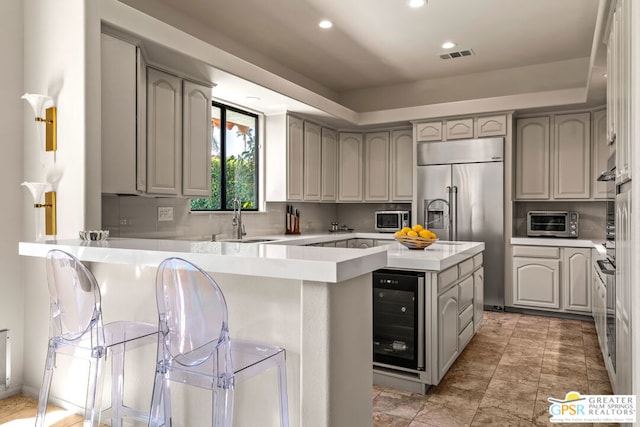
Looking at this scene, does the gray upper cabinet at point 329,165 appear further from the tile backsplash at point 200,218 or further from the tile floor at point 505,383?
the tile floor at point 505,383

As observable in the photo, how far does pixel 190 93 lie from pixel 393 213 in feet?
10.8

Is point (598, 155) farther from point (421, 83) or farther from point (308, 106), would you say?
point (308, 106)

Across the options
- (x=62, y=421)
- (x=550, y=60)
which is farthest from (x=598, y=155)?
(x=62, y=421)

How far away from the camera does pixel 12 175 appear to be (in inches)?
107

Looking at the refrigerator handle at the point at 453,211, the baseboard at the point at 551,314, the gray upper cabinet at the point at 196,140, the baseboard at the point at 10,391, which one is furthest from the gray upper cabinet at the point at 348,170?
the baseboard at the point at 10,391

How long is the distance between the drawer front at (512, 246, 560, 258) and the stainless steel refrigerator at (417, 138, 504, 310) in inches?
6.9

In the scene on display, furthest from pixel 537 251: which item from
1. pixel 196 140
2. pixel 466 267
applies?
pixel 196 140

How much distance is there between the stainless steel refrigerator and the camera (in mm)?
5043

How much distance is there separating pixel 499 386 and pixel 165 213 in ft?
9.70

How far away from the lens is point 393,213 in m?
5.82

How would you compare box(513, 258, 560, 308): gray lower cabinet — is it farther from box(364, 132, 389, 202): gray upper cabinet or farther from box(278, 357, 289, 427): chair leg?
box(278, 357, 289, 427): chair leg

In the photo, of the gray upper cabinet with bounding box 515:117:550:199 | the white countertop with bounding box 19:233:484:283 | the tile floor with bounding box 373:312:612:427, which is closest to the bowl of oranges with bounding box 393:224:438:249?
the tile floor with bounding box 373:312:612:427

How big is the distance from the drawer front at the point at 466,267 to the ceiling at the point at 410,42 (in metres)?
1.87

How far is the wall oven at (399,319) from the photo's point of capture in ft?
8.95
